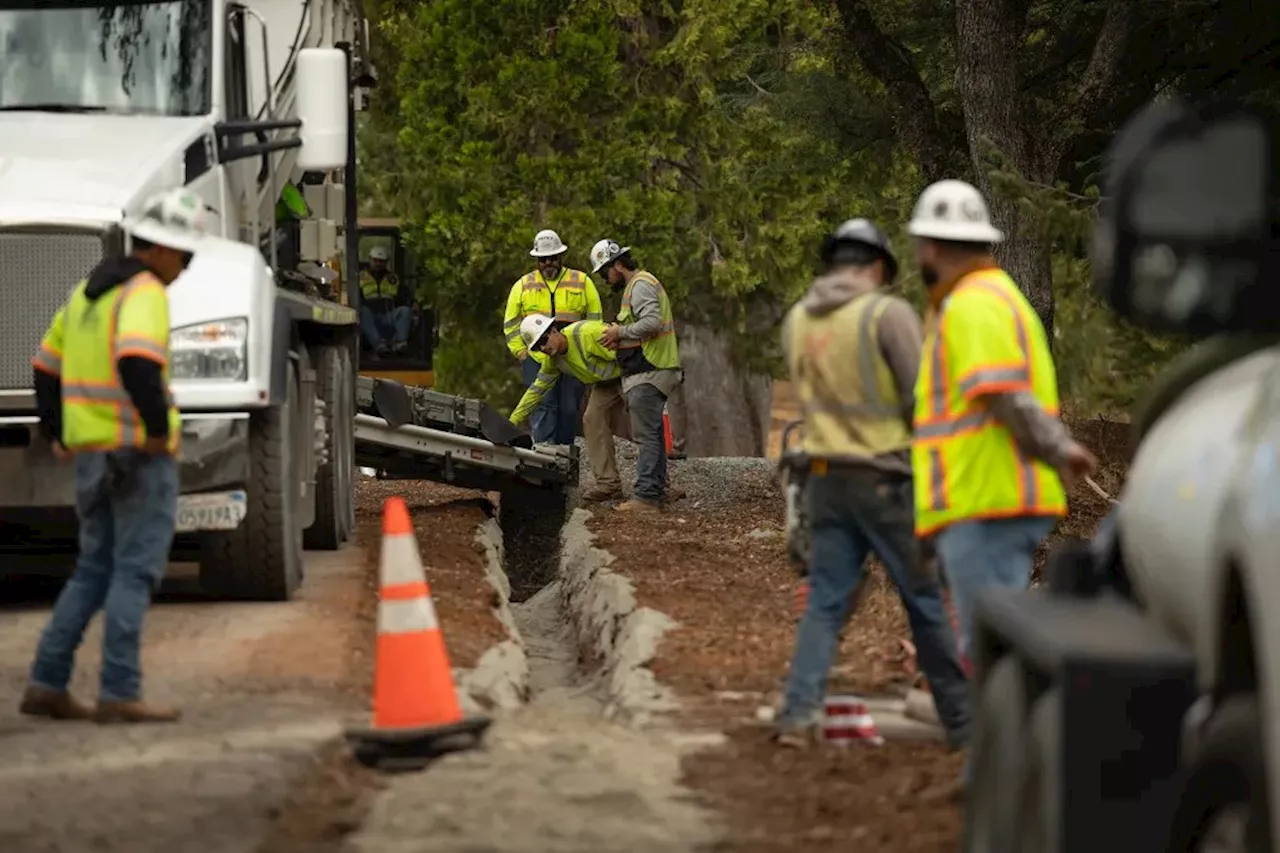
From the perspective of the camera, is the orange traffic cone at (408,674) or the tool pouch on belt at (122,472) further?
the tool pouch on belt at (122,472)

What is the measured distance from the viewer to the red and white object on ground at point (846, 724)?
9.77 meters

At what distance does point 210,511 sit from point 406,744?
13.8 feet

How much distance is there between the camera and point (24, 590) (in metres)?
15.3

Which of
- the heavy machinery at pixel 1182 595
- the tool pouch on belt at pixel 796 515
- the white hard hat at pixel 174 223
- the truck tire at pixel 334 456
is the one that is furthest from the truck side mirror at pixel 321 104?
the heavy machinery at pixel 1182 595

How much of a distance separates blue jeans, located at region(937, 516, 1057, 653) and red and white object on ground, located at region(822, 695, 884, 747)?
1176mm

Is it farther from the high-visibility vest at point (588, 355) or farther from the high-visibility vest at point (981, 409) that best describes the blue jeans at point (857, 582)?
the high-visibility vest at point (588, 355)

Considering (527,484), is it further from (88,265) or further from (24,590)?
(88,265)

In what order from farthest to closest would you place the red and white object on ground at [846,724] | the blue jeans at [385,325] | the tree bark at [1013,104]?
the blue jeans at [385,325] < the tree bark at [1013,104] < the red and white object on ground at [846,724]

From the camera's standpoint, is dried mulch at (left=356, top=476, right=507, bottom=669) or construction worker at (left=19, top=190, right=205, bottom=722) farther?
dried mulch at (left=356, top=476, right=507, bottom=669)

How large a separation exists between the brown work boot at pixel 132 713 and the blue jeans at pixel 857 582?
2323 millimetres

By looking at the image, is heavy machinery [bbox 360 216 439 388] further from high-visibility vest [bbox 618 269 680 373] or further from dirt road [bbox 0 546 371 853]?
dirt road [bbox 0 546 371 853]

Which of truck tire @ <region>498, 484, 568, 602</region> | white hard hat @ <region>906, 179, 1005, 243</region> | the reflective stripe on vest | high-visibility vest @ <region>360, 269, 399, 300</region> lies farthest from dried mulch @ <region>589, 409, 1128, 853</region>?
high-visibility vest @ <region>360, 269, 399, 300</region>

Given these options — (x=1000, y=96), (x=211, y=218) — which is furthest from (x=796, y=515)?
(x=1000, y=96)

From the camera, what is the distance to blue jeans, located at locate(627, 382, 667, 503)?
20.4 meters
